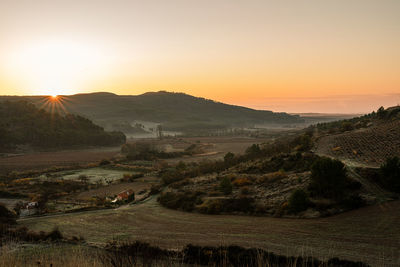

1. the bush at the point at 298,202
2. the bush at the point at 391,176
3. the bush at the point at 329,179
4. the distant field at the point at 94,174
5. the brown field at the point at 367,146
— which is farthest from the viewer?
the distant field at the point at 94,174

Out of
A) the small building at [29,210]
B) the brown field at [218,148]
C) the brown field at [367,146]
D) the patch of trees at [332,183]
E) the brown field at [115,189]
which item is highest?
the brown field at [367,146]

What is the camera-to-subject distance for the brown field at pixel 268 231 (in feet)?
37.8

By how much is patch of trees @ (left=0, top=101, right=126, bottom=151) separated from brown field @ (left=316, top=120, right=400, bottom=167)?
8298 centimetres

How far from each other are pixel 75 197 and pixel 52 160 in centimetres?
4361

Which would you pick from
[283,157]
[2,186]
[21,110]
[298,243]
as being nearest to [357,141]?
[283,157]

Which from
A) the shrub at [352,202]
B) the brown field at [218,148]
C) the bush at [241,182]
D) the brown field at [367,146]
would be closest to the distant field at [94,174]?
the brown field at [218,148]

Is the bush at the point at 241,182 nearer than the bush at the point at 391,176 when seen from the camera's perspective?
No

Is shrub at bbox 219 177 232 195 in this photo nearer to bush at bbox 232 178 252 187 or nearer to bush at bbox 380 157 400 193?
bush at bbox 232 178 252 187

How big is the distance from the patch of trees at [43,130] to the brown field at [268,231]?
8045cm

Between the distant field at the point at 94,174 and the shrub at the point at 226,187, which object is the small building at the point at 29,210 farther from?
the distant field at the point at 94,174

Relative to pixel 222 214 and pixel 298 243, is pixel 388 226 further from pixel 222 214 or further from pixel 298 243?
pixel 222 214

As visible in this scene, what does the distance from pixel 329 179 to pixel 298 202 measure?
253 centimetres

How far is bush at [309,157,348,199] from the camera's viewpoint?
18.3 meters

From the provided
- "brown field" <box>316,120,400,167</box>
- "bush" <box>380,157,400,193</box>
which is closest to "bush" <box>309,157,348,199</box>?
"bush" <box>380,157,400,193</box>
